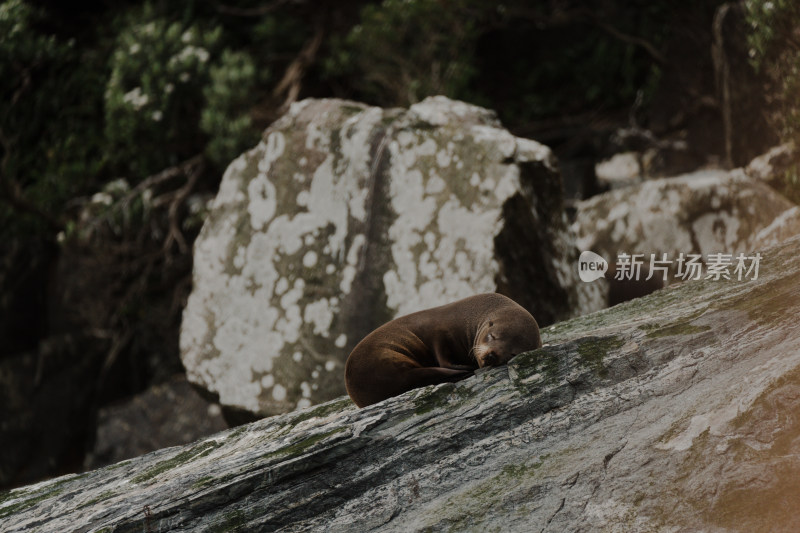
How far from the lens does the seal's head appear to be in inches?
129

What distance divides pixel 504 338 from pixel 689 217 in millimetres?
3452

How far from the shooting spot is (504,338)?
10.9ft

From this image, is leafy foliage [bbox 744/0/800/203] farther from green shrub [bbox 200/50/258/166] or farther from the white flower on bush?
the white flower on bush

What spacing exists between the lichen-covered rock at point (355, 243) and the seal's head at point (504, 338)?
1319 mm

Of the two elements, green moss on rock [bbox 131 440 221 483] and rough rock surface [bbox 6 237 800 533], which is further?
green moss on rock [bbox 131 440 221 483]

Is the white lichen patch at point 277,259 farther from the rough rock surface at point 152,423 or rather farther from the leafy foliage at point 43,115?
the leafy foliage at point 43,115

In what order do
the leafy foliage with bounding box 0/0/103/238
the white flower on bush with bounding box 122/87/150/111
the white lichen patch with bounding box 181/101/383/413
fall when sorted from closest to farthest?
the white lichen patch with bounding box 181/101/383/413 → the white flower on bush with bounding box 122/87/150/111 → the leafy foliage with bounding box 0/0/103/238

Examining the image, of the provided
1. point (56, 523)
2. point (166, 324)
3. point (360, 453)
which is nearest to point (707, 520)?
point (360, 453)

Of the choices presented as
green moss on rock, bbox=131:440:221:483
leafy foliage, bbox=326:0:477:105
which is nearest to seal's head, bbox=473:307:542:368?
green moss on rock, bbox=131:440:221:483

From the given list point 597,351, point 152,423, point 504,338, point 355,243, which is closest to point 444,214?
point 355,243

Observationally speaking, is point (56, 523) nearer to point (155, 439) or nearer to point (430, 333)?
point (430, 333)

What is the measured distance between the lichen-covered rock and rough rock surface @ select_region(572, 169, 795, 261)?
1186mm

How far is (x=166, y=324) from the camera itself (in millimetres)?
8430

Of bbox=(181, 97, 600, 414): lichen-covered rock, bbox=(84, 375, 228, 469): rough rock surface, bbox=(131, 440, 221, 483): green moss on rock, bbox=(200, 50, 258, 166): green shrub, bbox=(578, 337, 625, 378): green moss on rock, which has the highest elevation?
bbox=(200, 50, 258, 166): green shrub
